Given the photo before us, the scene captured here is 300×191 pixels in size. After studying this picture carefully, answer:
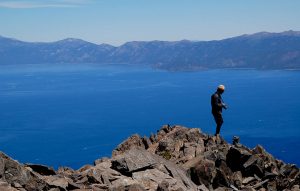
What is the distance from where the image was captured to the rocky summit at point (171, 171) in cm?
1319

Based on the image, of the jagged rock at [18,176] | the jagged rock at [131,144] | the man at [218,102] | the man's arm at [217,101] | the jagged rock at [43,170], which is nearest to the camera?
the jagged rock at [18,176]

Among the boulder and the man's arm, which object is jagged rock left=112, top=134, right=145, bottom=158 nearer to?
the boulder

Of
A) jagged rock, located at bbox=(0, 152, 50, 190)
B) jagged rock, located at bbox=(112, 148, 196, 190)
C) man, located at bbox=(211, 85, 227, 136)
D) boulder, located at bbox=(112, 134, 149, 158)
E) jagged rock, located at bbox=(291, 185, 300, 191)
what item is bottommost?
jagged rock, located at bbox=(291, 185, 300, 191)

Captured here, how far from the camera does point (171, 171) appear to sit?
1577cm

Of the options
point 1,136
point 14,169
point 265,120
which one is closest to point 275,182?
point 14,169

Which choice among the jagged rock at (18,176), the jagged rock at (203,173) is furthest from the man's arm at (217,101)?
the jagged rock at (18,176)

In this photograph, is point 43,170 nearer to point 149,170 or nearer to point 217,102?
point 149,170

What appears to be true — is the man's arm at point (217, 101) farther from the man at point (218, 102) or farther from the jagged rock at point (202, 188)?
the jagged rock at point (202, 188)

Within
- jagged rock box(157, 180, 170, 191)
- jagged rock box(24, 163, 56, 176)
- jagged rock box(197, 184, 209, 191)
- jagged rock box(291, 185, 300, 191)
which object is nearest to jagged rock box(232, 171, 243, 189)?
jagged rock box(197, 184, 209, 191)

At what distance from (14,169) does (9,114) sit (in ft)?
619

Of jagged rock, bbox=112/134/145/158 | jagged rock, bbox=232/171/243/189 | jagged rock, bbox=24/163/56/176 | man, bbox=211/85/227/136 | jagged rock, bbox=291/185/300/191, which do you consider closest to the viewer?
jagged rock, bbox=24/163/56/176

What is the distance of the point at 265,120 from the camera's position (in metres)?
165

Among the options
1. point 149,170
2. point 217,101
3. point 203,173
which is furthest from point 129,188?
point 217,101

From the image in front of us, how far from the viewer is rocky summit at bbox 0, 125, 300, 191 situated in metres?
13.2
